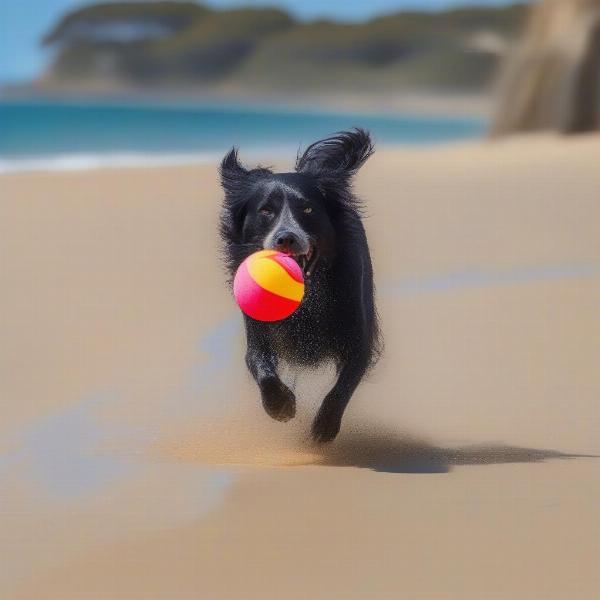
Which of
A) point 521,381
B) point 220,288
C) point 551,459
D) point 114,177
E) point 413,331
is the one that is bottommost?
point 114,177

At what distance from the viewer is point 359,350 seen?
5316mm

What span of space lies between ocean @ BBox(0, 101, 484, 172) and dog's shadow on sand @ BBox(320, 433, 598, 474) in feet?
53.7

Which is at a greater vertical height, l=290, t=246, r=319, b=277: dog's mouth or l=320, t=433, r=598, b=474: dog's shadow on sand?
l=290, t=246, r=319, b=277: dog's mouth

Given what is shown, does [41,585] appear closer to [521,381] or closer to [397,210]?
[521,381]

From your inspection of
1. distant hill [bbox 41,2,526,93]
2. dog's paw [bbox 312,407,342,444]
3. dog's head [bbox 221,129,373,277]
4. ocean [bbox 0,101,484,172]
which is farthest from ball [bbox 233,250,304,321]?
distant hill [bbox 41,2,526,93]

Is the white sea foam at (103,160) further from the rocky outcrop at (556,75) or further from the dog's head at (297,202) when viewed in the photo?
the dog's head at (297,202)

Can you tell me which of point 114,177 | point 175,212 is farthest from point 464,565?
point 114,177

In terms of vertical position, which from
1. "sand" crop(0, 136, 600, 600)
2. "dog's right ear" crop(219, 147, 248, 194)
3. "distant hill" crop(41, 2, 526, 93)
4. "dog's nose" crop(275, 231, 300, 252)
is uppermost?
"dog's nose" crop(275, 231, 300, 252)

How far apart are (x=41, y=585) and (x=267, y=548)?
0.66 metres

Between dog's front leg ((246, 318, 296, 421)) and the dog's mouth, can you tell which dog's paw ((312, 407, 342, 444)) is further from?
the dog's mouth

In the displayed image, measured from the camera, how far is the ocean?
27859 mm

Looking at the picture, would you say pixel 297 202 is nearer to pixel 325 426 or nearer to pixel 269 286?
pixel 269 286

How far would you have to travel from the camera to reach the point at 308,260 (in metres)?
5.18

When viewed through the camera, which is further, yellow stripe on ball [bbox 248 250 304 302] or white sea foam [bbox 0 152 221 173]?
white sea foam [bbox 0 152 221 173]
